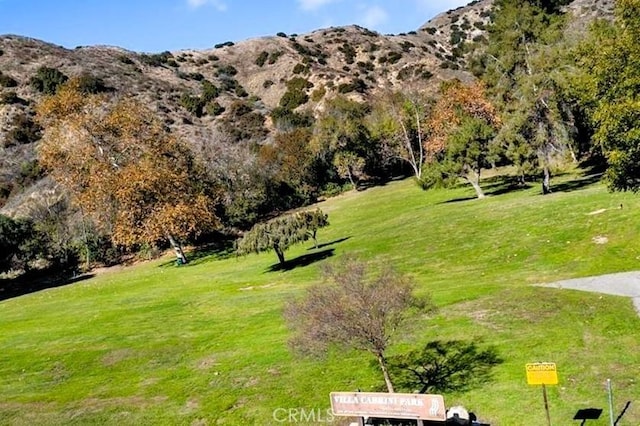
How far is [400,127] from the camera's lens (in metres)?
77.9

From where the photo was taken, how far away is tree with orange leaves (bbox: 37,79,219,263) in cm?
4753

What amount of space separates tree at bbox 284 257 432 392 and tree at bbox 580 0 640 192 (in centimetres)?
1294

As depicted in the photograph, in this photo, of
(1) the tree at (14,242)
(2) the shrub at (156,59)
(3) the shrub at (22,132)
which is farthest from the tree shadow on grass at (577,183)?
(2) the shrub at (156,59)

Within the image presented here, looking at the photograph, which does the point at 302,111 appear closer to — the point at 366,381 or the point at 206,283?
the point at 206,283

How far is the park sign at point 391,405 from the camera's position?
12.3m

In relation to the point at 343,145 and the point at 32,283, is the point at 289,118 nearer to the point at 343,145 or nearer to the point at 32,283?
the point at 343,145

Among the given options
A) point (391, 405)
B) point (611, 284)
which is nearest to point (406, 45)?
point (611, 284)

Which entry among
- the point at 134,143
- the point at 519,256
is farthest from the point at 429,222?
the point at 134,143

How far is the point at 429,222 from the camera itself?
142 feet

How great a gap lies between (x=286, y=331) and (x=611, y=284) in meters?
13.5

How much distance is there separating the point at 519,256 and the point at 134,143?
3646 centimetres

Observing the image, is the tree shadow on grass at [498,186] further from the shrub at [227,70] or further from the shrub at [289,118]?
the shrub at [227,70]

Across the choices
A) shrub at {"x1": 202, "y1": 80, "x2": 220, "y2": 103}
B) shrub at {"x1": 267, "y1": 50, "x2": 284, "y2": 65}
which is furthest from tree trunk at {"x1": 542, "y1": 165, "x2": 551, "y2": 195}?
shrub at {"x1": 267, "y1": 50, "x2": 284, "y2": 65}

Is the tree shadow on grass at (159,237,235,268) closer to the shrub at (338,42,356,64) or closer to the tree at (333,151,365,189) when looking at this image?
the tree at (333,151,365,189)
